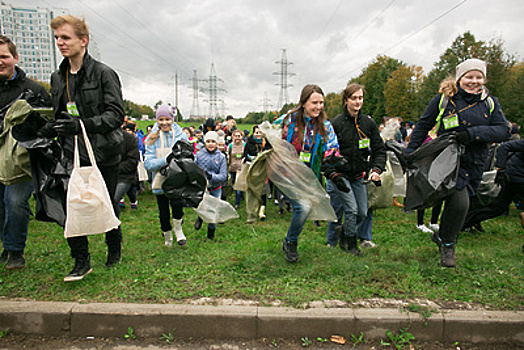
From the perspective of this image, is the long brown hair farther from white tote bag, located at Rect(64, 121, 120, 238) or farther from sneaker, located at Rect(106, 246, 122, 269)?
sneaker, located at Rect(106, 246, 122, 269)

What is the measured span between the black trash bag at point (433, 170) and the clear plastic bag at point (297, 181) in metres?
0.90

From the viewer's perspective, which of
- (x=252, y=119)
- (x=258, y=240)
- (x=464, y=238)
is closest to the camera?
(x=258, y=240)

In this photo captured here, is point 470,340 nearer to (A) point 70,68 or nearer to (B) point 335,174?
(B) point 335,174

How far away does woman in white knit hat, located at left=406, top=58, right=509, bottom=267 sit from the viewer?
11.0 ft

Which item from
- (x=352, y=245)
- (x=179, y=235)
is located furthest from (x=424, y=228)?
(x=179, y=235)

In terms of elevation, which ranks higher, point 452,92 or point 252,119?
point 252,119

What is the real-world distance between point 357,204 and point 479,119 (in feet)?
5.17

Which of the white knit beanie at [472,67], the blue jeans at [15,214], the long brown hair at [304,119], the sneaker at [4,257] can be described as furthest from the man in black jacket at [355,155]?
the sneaker at [4,257]

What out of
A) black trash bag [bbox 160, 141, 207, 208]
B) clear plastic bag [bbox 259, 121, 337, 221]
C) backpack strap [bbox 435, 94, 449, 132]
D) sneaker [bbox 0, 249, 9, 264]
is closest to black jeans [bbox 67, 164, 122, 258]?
black trash bag [bbox 160, 141, 207, 208]

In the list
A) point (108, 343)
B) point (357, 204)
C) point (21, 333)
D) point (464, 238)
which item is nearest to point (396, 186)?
point (464, 238)

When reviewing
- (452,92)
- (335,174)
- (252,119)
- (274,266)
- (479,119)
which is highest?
(252,119)

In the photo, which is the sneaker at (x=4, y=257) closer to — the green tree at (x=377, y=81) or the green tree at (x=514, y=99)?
the green tree at (x=514, y=99)

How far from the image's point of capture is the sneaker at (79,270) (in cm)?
317

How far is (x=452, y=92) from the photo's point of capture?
350 centimetres
